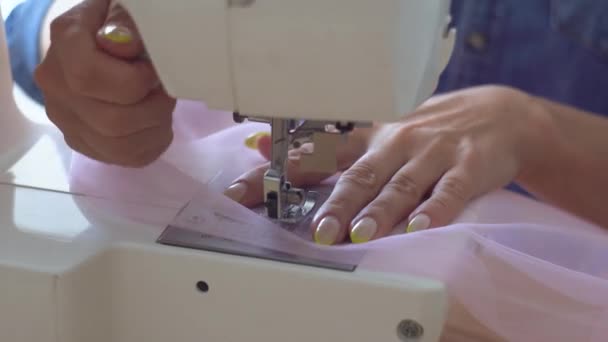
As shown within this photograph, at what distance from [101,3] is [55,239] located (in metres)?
0.25

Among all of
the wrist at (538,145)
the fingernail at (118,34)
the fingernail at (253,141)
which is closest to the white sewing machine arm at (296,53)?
the fingernail at (118,34)

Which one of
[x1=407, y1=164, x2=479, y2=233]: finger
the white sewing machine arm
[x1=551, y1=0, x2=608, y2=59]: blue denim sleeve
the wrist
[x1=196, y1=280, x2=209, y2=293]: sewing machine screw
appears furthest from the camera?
[x1=551, y1=0, x2=608, y2=59]: blue denim sleeve

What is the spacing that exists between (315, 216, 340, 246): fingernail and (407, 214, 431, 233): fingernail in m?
0.07

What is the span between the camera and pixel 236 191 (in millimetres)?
800

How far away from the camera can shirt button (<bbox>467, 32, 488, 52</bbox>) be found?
1.29m

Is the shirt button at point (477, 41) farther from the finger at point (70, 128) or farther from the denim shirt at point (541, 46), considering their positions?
the finger at point (70, 128)

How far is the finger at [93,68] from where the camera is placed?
737 millimetres

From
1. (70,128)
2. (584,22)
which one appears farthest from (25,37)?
(584,22)

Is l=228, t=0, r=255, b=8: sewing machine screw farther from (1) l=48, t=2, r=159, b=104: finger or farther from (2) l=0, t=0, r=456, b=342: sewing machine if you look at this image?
(1) l=48, t=2, r=159, b=104: finger

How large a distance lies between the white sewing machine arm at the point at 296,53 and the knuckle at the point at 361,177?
0.19 metres

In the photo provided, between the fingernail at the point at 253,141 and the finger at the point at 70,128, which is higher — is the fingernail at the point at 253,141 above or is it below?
below

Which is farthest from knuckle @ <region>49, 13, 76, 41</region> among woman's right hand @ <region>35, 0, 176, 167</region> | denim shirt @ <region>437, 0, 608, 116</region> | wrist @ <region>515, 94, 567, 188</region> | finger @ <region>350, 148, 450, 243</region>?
denim shirt @ <region>437, 0, 608, 116</region>

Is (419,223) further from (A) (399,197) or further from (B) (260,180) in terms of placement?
(B) (260,180)

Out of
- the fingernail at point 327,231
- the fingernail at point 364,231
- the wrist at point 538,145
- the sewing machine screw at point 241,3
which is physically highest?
the sewing machine screw at point 241,3
